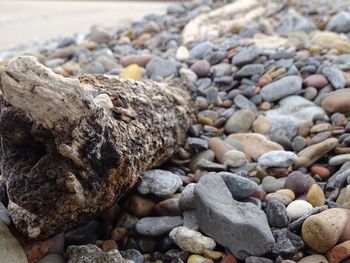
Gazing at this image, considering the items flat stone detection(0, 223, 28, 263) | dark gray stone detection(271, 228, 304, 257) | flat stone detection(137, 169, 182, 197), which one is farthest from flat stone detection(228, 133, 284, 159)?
flat stone detection(0, 223, 28, 263)

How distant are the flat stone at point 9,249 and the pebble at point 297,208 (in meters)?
1.31

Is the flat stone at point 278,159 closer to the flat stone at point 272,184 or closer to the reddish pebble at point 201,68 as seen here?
the flat stone at point 272,184

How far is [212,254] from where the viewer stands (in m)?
1.98

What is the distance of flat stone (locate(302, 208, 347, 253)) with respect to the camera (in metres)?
1.92

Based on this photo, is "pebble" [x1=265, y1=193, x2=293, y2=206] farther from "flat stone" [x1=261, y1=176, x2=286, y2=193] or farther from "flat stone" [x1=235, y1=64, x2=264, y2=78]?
"flat stone" [x1=235, y1=64, x2=264, y2=78]

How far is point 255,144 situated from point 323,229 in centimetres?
108

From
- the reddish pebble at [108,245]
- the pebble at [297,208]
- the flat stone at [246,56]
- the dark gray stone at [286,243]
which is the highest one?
the flat stone at [246,56]

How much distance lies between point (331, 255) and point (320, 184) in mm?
591

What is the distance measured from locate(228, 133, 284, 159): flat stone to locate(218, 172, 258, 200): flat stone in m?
0.60

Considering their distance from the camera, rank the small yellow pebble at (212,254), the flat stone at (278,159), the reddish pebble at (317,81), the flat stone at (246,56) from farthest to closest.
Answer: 1. the flat stone at (246,56)
2. the reddish pebble at (317,81)
3. the flat stone at (278,159)
4. the small yellow pebble at (212,254)

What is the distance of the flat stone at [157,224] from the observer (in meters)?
2.14

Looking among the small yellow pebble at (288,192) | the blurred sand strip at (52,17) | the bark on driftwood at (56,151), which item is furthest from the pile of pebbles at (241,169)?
the blurred sand strip at (52,17)

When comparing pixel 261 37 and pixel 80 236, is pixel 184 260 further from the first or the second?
pixel 261 37

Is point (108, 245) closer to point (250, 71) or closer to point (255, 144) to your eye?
point (255, 144)
